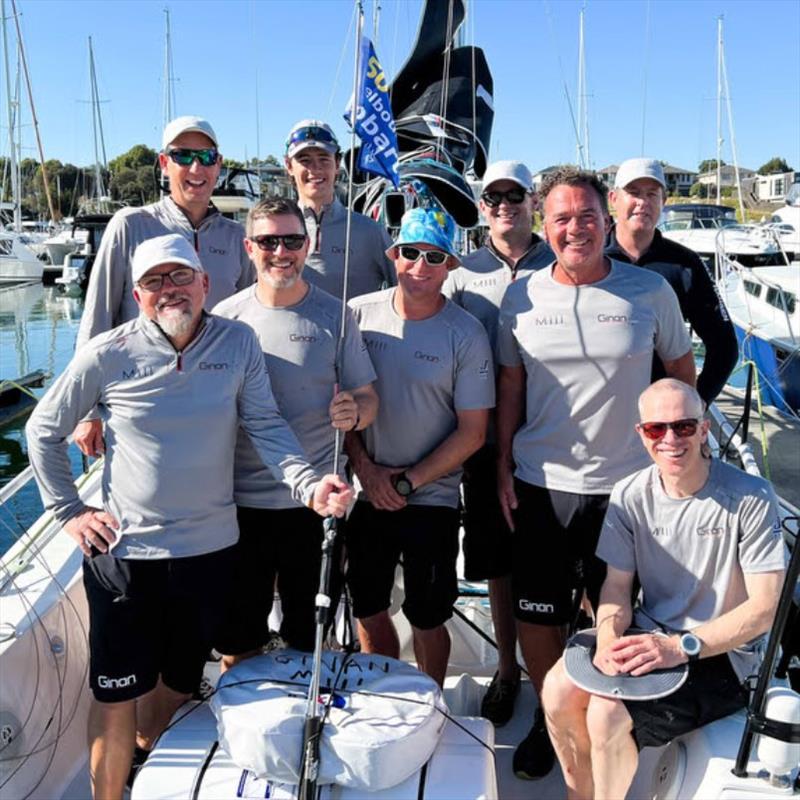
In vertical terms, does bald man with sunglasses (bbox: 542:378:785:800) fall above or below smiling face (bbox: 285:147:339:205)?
below

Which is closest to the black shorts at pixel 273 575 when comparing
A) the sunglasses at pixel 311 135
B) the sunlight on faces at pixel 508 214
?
the sunlight on faces at pixel 508 214

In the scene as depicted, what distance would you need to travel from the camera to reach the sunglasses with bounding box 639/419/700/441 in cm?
221

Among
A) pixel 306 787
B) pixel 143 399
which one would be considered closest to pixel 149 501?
pixel 143 399

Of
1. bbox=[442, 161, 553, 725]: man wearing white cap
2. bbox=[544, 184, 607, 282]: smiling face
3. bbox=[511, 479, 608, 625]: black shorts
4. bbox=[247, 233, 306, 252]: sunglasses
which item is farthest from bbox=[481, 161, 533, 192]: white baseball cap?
bbox=[511, 479, 608, 625]: black shorts

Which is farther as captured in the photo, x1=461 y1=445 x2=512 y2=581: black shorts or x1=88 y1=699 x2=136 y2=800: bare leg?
x1=461 y1=445 x2=512 y2=581: black shorts

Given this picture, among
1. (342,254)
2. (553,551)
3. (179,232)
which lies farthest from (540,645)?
(179,232)

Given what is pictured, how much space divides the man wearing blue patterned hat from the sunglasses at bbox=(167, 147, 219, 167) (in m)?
0.79

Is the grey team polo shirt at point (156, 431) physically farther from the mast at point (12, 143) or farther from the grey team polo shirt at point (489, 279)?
the mast at point (12, 143)

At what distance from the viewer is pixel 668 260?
10.8ft

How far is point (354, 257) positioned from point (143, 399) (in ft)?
4.41

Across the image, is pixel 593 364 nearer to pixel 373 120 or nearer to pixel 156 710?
pixel 373 120

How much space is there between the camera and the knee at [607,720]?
2.16 metres

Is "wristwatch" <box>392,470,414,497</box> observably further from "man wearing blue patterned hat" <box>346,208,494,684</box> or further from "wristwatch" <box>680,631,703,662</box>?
"wristwatch" <box>680,631,703,662</box>

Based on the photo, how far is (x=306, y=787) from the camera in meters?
1.95
